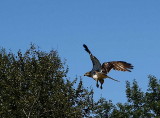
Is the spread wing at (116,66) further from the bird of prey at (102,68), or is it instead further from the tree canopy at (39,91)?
the tree canopy at (39,91)

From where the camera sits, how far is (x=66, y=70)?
140ft

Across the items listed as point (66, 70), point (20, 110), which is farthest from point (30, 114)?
point (66, 70)

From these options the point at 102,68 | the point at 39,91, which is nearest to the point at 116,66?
the point at 102,68

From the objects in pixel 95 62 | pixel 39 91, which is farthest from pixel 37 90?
pixel 95 62

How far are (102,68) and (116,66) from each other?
0.44 meters

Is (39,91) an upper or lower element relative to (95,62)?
upper

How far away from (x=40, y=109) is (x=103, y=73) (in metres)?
25.7

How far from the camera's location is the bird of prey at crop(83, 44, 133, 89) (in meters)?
10.2

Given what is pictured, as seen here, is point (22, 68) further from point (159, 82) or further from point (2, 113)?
point (159, 82)

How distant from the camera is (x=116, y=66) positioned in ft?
36.0

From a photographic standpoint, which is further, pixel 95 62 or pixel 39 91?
pixel 39 91

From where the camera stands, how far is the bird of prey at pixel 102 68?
1016 cm

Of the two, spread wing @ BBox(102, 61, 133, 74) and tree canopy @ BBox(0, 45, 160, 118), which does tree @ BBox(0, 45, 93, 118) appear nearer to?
tree canopy @ BBox(0, 45, 160, 118)

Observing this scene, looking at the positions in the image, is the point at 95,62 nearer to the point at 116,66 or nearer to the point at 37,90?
the point at 116,66
